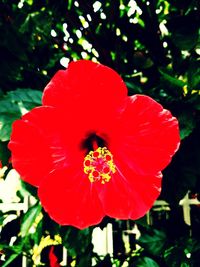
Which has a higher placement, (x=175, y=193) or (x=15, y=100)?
(x=15, y=100)

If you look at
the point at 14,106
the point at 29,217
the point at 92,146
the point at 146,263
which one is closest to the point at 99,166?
the point at 92,146

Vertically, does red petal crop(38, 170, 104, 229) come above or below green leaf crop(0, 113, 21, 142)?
below

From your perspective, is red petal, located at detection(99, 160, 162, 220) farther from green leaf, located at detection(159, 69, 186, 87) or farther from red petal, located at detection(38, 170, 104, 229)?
green leaf, located at detection(159, 69, 186, 87)

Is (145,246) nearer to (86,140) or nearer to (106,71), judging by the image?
(86,140)

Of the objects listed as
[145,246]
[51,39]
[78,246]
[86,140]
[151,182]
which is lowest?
[145,246]

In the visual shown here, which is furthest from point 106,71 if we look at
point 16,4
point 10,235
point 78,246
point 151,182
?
point 10,235

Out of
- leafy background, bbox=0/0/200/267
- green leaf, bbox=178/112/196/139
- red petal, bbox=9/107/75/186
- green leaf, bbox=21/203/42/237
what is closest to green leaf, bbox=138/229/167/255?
leafy background, bbox=0/0/200/267
